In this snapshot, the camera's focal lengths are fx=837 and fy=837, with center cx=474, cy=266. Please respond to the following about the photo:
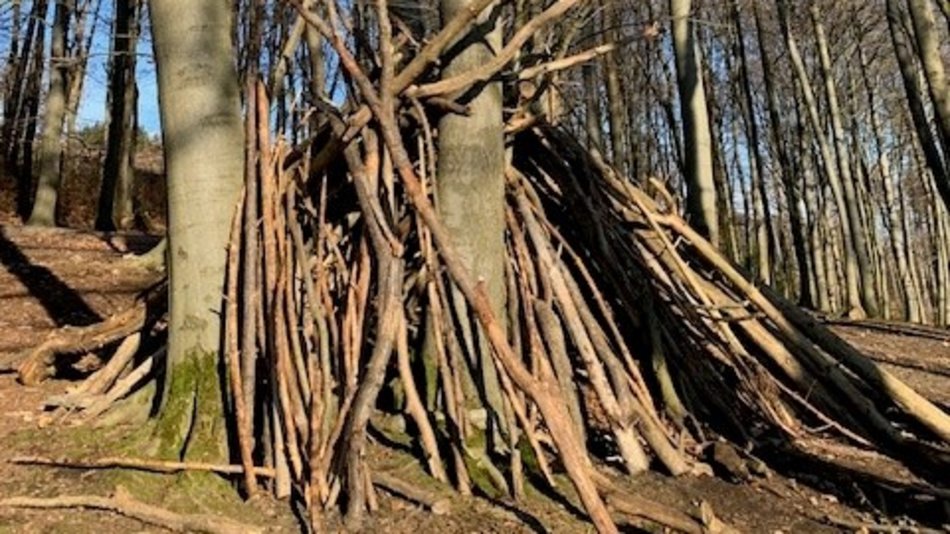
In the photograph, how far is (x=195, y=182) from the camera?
335cm

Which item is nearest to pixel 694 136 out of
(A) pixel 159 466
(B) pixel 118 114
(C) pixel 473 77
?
(C) pixel 473 77

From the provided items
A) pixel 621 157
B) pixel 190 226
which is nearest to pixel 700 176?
pixel 190 226

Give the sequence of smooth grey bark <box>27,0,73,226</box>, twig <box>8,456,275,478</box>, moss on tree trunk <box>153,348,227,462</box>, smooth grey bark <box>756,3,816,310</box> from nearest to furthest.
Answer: twig <box>8,456,275,478</box> < moss on tree trunk <box>153,348,227,462</box> < smooth grey bark <box>27,0,73,226</box> < smooth grey bark <box>756,3,816,310</box>

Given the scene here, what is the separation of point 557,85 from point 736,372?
1.76 m

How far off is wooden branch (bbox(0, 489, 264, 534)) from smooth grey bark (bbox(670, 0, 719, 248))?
13.1 feet

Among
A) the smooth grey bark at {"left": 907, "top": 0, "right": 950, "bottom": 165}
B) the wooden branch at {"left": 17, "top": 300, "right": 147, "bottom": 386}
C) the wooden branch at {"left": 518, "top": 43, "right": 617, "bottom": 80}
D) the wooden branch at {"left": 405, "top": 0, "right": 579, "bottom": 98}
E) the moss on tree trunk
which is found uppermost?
the smooth grey bark at {"left": 907, "top": 0, "right": 950, "bottom": 165}

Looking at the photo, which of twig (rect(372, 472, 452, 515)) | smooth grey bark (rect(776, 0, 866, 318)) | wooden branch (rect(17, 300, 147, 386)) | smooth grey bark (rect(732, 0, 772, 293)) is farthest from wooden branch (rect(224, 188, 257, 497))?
smooth grey bark (rect(732, 0, 772, 293))

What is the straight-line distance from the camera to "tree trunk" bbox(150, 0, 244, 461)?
3.26 metres

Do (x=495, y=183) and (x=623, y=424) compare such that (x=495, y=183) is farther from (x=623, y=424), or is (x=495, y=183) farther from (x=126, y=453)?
(x=126, y=453)

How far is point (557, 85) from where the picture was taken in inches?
176

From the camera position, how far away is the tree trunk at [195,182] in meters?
3.26

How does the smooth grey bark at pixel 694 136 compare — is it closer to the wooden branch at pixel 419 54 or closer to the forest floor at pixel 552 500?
the forest floor at pixel 552 500

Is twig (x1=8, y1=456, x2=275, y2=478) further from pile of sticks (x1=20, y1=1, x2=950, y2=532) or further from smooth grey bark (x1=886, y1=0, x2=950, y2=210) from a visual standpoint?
smooth grey bark (x1=886, y1=0, x2=950, y2=210)

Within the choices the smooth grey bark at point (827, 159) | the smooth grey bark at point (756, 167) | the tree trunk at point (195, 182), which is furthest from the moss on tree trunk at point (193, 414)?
the smooth grey bark at point (756, 167)
